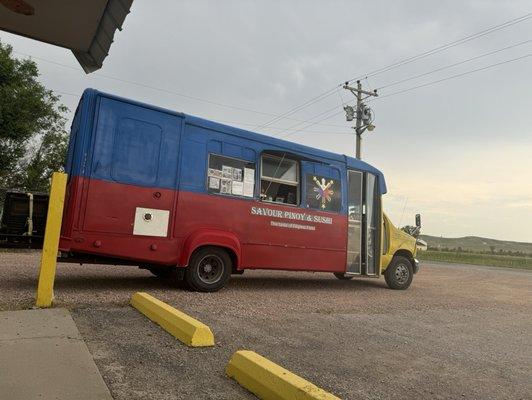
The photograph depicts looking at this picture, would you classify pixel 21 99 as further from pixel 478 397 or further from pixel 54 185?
pixel 478 397

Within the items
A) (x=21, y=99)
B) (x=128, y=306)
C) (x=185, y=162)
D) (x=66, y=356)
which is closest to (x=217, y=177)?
(x=185, y=162)

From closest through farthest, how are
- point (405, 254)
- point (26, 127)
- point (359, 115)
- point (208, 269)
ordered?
point (208, 269) < point (405, 254) < point (26, 127) < point (359, 115)

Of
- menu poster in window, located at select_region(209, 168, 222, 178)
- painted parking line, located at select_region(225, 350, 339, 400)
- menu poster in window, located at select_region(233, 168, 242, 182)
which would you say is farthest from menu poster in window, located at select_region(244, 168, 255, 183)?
painted parking line, located at select_region(225, 350, 339, 400)

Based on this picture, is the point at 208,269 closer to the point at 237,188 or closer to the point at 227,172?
the point at 237,188

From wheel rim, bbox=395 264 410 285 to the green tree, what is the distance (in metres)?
15.9

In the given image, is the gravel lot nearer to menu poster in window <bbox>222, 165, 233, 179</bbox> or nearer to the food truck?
the food truck

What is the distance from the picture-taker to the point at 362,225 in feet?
36.9

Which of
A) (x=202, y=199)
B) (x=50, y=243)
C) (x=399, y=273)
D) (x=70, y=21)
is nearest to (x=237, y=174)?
(x=202, y=199)

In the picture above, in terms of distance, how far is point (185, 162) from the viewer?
848 cm

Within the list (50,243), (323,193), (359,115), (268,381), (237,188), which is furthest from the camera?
(359,115)

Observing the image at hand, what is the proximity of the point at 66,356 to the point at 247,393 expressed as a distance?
5.58 ft

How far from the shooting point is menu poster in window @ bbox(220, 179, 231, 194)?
898cm

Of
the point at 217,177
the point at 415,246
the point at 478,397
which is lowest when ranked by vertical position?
the point at 478,397

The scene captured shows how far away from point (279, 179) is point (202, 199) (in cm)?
184
